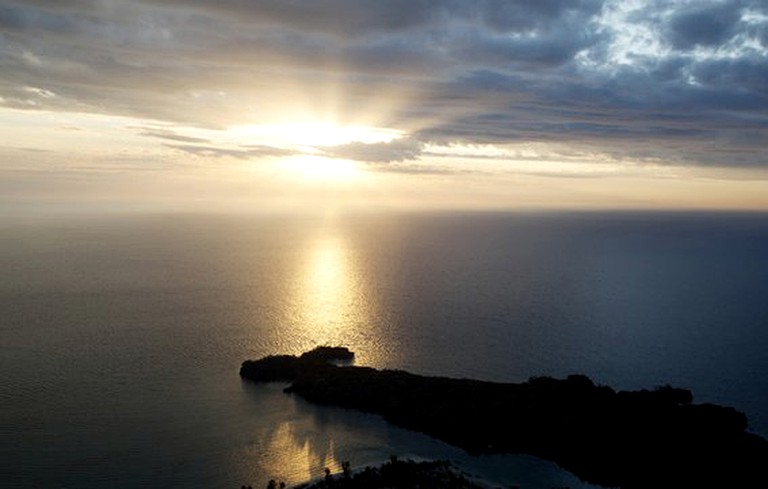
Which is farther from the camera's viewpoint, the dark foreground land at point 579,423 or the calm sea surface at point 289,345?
the calm sea surface at point 289,345

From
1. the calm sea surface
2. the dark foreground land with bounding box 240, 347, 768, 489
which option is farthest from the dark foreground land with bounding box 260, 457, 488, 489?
the dark foreground land with bounding box 240, 347, 768, 489

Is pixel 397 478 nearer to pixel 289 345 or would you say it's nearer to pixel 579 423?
pixel 579 423

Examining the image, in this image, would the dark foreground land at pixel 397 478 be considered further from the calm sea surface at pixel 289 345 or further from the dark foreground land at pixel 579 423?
the dark foreground land at pixel 579 423

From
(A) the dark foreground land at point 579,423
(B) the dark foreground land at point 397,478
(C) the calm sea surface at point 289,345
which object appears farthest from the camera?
(C) the calm sea surface at point 289,345

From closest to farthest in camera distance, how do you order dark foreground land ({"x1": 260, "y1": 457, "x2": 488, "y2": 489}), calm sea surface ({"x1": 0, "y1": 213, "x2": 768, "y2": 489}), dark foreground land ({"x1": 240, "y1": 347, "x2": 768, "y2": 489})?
dark foreground land ({"x1": 260, "y1": 457, "x2": 488, "y2": 489}) → dark foreground land ({"x1": 240, "y1": 347, "x2": 768, "y2": 489}) → calm sea surface ({"x1": 0, "y1": 213, "x2": 768, "y2": 489})

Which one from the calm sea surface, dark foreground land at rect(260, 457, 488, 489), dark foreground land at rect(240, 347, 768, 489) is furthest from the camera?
the calm sea surface

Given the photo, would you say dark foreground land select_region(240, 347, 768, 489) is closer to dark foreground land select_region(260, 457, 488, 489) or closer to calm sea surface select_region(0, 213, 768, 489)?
calm sea surface select_region(0, 213, 768, 489)

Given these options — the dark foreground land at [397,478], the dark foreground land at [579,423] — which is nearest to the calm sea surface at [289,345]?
the dark foreground land at [579,423]
